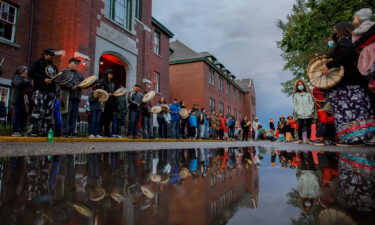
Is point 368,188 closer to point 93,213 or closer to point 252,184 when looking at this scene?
point 252,184

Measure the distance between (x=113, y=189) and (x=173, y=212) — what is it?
0.41 metres

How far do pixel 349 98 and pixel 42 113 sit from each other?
22.8 feet

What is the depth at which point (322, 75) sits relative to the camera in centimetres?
493

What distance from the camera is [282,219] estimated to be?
0.57 m

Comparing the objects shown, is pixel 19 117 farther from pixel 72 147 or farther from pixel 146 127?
pixel 146 127

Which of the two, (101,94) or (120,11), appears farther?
(120,11)

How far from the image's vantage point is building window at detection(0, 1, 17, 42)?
10.6 metres

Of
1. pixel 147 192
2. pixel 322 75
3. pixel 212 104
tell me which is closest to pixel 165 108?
pixel 322 75

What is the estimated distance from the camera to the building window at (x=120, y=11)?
44.7 feet

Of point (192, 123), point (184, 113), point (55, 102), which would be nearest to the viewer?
point (55, 102)

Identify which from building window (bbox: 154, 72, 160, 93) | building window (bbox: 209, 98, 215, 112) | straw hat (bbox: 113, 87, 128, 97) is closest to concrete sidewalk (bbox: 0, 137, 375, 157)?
straw hat (bbox: 113, 87, 128, 97)

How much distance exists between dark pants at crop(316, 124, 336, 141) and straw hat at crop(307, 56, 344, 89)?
5.50ft

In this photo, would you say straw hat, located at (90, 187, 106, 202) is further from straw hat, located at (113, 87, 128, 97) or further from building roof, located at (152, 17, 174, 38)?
building roof, located at (152, 17, 174, 38)

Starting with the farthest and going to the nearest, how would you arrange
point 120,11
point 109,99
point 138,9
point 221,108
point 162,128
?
point 221,108, point 138,9, point 120,11, point 162,128, point 109,99
